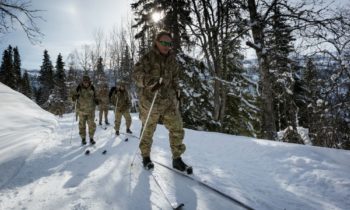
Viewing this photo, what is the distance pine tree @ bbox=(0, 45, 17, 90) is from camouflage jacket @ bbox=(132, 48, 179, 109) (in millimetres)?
59081

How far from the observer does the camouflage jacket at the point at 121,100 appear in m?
11.0

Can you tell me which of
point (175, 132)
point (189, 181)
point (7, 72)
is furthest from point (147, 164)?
point (7, 72)

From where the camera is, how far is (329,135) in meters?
11.3

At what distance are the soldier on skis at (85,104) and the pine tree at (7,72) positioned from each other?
54514 millimetres

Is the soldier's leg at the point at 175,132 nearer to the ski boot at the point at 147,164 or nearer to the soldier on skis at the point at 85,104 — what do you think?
the ski boot at the point at 147,164

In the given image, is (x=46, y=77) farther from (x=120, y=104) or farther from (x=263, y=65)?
(x=263, y=65)

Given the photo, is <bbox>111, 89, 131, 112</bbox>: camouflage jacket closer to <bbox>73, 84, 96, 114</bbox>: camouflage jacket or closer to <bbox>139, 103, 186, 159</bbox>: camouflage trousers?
<bbox>73, 84, 96, 114</bbox>: camouflage jacket

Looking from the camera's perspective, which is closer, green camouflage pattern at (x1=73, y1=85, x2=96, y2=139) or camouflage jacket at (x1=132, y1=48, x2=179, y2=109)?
camouflage jacket at (x1=132, y1=48, x2=179, y2=109)

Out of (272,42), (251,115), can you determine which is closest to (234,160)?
(272,42)

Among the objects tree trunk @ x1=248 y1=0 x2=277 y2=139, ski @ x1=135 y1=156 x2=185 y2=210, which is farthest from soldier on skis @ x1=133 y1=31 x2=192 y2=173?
tree trunk @ x1=248 y1=0 x2=277 y2=139

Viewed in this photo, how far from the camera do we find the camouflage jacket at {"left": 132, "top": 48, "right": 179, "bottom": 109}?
4953 millimetres

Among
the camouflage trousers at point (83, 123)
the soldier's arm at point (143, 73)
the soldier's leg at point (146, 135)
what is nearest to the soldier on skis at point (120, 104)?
the camouflage trousers at point (83, 123)

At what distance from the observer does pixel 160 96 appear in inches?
200

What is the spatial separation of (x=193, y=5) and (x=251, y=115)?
8.76m
